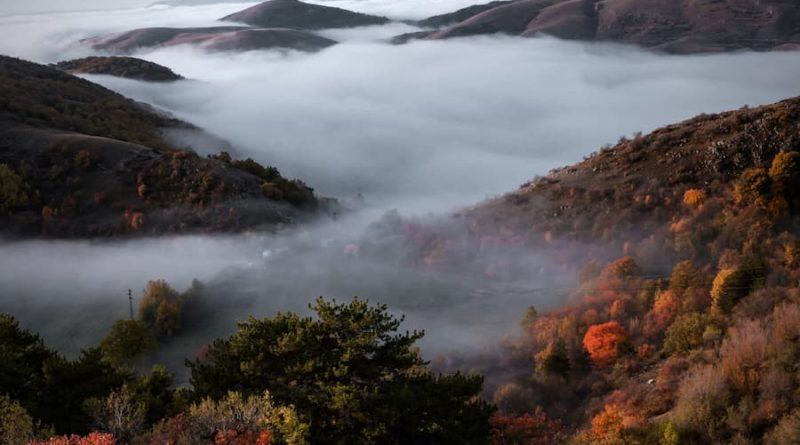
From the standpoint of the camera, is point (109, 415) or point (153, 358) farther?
point (153, 358)

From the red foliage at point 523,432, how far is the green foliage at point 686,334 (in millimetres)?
6384

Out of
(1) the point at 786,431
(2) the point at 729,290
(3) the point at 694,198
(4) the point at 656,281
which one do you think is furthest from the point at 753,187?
(1) the point at 786,431

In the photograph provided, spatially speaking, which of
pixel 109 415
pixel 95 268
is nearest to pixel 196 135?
pixel 95 268

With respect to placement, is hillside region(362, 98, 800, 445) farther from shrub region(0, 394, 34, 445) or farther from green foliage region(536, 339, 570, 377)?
shrub region(0, 394, 34, 445)

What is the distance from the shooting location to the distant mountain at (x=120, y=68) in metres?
142

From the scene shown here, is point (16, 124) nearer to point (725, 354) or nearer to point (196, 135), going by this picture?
point (196, 135)

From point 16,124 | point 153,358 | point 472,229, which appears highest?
point 16,124

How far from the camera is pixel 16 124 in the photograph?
65.2 meters

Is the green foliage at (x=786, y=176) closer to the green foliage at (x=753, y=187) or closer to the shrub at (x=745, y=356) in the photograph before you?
the green foliage at (x=753, y=187)

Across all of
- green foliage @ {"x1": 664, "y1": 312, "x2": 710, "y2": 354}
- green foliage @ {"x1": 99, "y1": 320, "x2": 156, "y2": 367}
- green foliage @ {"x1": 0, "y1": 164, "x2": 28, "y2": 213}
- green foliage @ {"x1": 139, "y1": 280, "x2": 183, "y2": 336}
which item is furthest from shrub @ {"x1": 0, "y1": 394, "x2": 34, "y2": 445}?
green foliage @ {"x1": 0, "y1": 164, "x2": 28, "y2": 213}

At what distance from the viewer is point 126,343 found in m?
35.9

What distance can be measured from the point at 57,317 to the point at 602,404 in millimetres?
32559

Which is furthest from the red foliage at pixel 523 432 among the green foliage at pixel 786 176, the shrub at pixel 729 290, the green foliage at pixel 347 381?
the green foliage at pixel 786 176

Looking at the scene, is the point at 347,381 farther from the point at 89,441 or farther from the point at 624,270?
the point at 624,270
